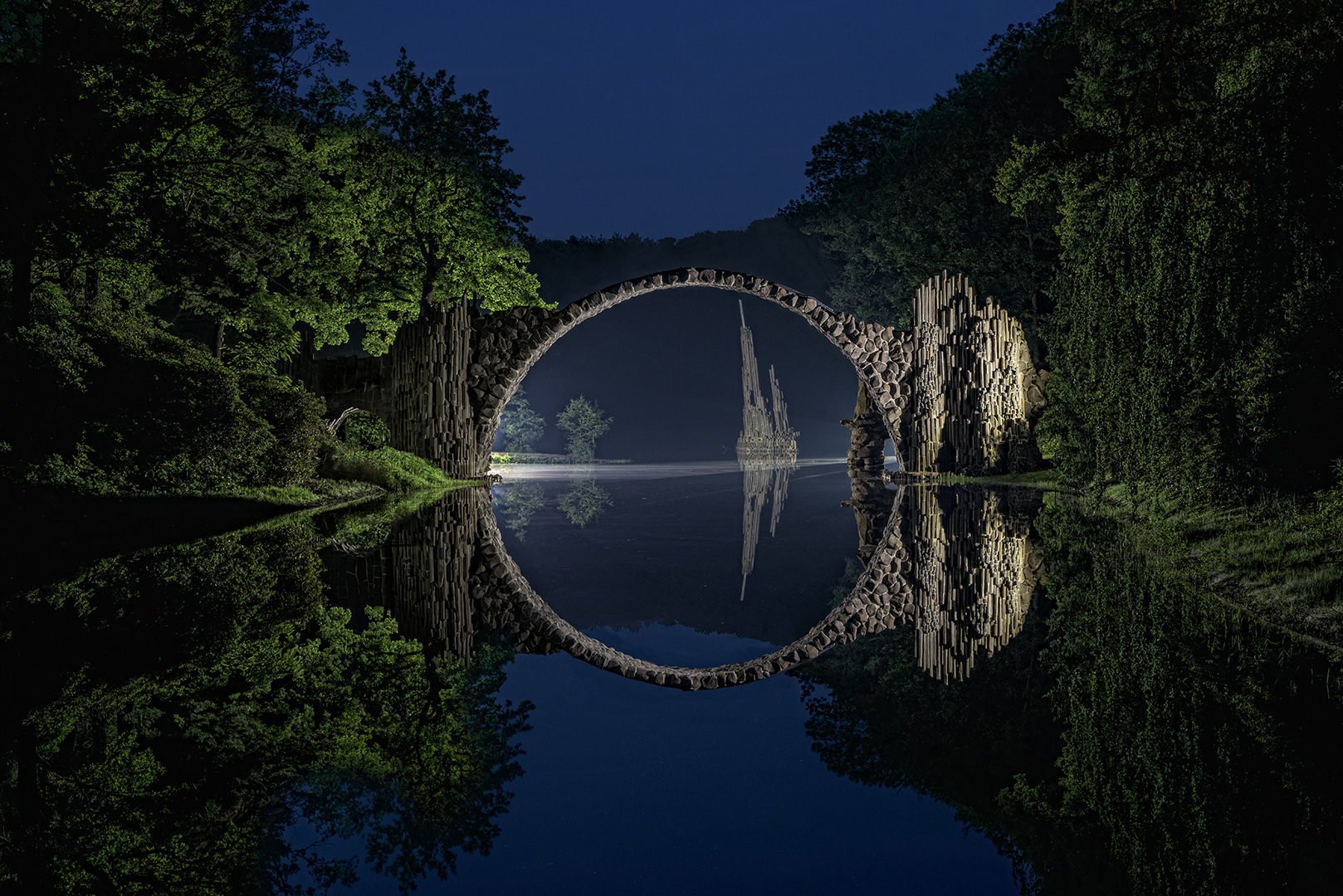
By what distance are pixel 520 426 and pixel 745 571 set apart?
45098 mm

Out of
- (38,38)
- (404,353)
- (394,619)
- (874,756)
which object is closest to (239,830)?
(874,756)

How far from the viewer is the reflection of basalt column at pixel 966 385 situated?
18656 mm

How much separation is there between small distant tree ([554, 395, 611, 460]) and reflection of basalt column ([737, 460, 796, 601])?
23925mm

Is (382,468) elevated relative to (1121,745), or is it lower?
elevated

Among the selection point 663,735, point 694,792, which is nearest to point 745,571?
point 663,735

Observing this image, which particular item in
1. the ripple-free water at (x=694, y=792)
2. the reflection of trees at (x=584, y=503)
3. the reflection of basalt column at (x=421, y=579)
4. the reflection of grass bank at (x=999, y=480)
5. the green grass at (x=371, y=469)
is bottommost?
the ripple-free water at (x=694, y=792)

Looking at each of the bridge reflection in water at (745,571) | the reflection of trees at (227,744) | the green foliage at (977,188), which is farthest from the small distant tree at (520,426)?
the reflection of trees at (227,744)

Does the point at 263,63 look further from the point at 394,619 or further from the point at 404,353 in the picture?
the point at 394,619

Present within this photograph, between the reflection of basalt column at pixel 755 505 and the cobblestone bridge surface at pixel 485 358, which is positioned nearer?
the reflection of basalt column at pixel 755 505

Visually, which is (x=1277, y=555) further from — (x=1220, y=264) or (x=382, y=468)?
(x=382, y=468)

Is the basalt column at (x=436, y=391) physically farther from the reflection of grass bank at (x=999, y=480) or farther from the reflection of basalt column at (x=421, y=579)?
the reflection of grass bank at (x=999, y=480)

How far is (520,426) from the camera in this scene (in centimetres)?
5125

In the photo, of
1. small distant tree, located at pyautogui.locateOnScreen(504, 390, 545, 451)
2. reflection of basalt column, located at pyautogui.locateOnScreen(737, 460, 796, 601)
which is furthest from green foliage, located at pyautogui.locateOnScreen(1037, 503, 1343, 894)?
small distant tree, located at pyautogui.locateOnScreen(504, 390, 545, 451)

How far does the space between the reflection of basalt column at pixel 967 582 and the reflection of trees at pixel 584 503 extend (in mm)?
4637
